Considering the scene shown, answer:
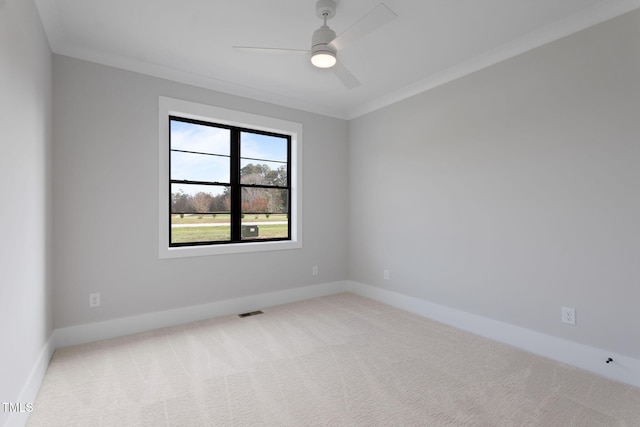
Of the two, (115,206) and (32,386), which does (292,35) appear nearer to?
(115,206)

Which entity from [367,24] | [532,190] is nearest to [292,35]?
[367,24]

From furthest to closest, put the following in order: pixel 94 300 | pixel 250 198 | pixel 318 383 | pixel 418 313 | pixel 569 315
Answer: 1. pixel 250 198
2. pixel 418 313
3. pixel 94 300
4. pixel 569 315
5. pixel 318 383

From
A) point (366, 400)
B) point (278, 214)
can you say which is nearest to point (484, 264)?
point (366, 400)

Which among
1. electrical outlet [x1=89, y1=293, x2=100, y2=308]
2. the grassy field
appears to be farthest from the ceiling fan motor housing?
electrical outlet [x1=89, y1=293, x2=100, y2=308]

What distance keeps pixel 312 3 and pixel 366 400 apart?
2.71 metres

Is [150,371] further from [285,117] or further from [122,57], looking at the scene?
[285,117]

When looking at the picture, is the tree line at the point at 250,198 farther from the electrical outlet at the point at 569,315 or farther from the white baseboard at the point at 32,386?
the electrical outlet at the point at 569,315

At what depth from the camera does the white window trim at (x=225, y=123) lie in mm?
3111

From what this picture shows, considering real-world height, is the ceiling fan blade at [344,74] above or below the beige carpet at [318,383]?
above

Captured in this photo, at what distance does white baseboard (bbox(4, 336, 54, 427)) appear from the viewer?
152 centimetres

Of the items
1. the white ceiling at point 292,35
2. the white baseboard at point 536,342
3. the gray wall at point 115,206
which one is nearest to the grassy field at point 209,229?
the gray wall at point 115,206

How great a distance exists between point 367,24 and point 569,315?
2.63 m

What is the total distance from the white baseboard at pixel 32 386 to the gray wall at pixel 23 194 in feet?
0.14

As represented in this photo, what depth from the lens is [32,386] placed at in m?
1.87
